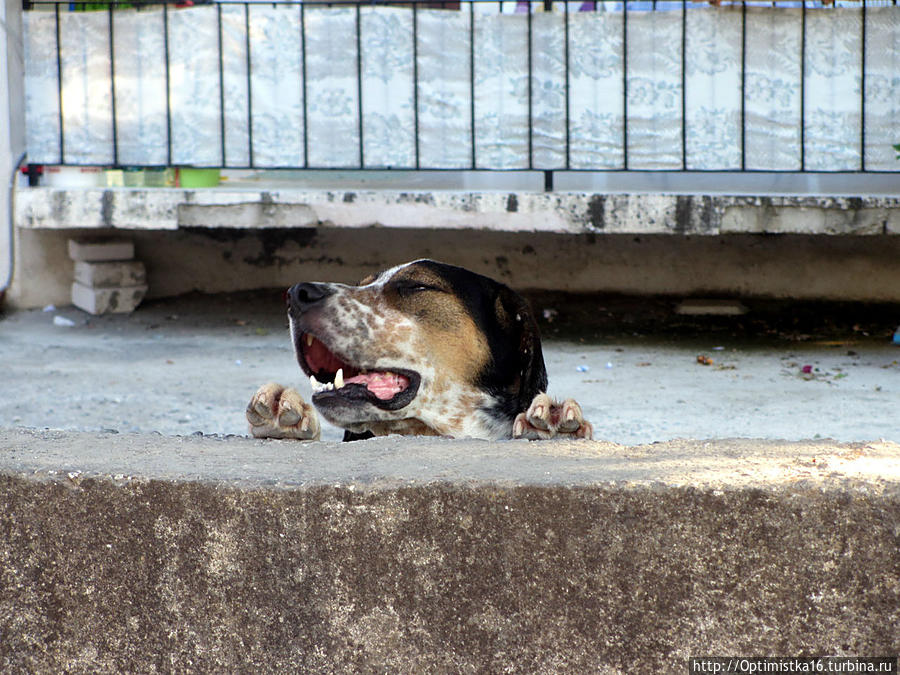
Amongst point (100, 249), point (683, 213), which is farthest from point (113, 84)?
point (683, 213)

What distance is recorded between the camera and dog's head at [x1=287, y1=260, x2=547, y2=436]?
283 centimetres

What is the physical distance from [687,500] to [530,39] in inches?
184

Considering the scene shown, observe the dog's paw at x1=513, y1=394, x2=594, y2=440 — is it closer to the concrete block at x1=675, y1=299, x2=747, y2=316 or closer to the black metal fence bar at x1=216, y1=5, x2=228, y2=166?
the black metal fence bar at x1=216, y1=5, x2=228, y2=166

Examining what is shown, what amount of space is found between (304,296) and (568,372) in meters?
2.73

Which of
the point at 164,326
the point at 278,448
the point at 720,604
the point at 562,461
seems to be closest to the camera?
the point at 720,604

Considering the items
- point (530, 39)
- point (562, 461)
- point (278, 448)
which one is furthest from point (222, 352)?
point (562, 461)

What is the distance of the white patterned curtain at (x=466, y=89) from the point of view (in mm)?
5738

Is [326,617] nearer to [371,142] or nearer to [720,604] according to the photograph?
[720,604]

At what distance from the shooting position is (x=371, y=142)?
20.1ft

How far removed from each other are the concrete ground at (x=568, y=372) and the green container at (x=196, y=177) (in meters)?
0.78

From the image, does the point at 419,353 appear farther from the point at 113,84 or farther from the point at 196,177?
the point at 196,177

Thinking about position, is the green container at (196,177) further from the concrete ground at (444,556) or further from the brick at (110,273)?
the concrete ground at (444,556)

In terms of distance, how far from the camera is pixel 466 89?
6.01 meters

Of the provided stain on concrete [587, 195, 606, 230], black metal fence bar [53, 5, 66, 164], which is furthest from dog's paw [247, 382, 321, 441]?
black metal fence bar [53, 5, 66, 164]
